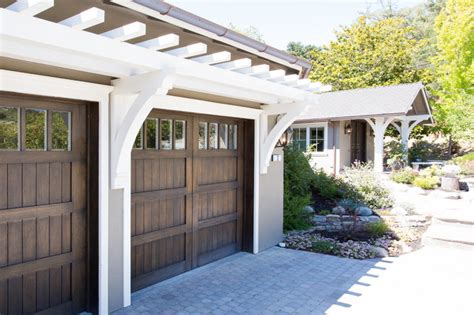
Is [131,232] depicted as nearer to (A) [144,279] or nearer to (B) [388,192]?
(A) [144,279]

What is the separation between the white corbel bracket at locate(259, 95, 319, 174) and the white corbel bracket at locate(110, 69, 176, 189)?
254 cm

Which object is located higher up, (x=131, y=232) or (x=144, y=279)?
(x=131, y=232)

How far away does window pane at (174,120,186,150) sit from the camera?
503 cm

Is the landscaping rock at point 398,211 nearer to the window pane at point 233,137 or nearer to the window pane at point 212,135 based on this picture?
the window pane at point 233,137

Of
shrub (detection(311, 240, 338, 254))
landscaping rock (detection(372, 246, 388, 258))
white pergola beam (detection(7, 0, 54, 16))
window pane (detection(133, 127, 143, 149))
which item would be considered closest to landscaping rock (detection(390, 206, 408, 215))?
landscaping rock (detection(372, 246, 388, 258))

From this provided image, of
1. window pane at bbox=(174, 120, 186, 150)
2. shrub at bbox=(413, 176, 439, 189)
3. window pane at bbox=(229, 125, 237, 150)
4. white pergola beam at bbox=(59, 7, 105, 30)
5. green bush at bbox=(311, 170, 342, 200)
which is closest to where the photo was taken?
white pergola beam at bbox=(59, 7, 105, 30)

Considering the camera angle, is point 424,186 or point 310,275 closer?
point 310,275

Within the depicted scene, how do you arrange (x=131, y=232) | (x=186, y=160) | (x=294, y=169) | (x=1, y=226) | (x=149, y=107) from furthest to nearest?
1. (x=294, y=169)
2. (x=186, y=160)
3. (x=131, y=232)
4. (x=149, y=107)
5. (x=1, y=226)

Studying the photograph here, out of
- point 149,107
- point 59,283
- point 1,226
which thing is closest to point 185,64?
point 149,107

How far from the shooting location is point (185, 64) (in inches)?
144

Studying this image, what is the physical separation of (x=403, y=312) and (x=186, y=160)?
3.22 meters

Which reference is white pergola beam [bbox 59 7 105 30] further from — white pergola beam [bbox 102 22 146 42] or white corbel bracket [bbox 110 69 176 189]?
white corbel bracket [bbox 110 69 176 189]

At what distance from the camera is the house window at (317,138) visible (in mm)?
16467

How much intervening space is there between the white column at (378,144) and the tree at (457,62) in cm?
333
